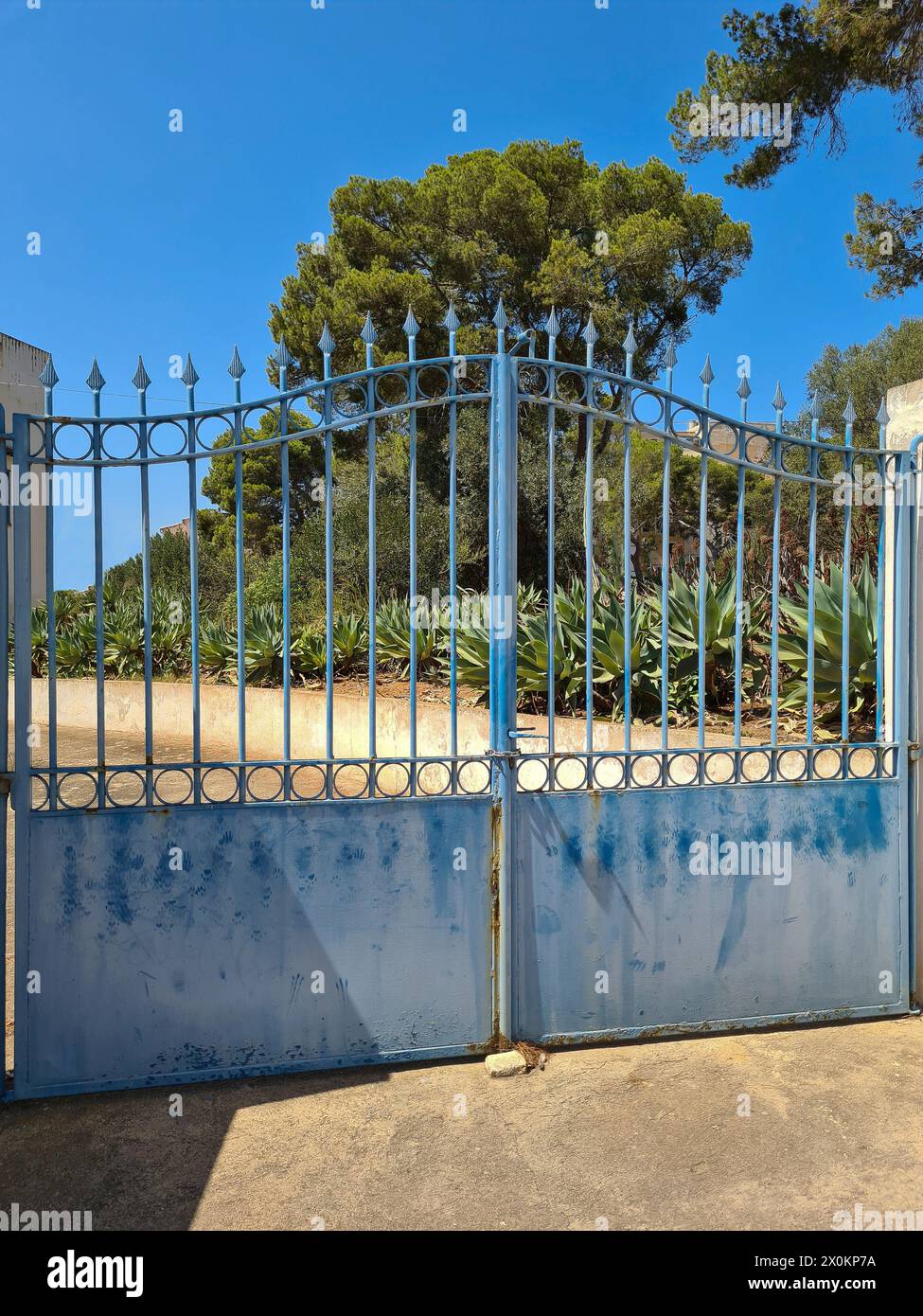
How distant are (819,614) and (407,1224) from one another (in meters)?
3.97

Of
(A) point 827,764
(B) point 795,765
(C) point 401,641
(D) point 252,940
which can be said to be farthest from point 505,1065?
(C) point 401,641

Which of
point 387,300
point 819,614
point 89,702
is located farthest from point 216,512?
point 819,614

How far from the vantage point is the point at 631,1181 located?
2.96 m

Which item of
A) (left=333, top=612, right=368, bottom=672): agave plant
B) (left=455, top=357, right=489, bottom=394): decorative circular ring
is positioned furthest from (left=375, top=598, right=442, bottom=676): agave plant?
(left=455, top=357, right=489, bottom=394): decorative circular ring

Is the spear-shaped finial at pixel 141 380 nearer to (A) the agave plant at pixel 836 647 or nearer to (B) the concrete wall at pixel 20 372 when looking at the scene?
(A) the agave plant at pixel 836 647

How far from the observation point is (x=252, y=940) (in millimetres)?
3611

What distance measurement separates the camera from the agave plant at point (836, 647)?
209 inches

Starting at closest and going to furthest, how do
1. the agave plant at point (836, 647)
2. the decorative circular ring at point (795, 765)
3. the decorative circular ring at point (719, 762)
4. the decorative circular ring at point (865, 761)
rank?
the decorative circular ring at point (719, 762) < the decorative circular ring at point (795, 765) < the decorative circular ring at point (865, 761) < the agave plant at point (836, 647)

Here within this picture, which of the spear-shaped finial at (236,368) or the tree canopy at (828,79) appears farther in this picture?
the tree canopy at (828,79)

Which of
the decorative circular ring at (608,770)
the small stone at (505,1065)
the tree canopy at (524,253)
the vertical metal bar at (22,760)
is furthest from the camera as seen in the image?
the tree canopy at (524,253)

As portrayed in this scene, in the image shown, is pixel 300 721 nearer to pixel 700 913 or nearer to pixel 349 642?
pixel 349 642

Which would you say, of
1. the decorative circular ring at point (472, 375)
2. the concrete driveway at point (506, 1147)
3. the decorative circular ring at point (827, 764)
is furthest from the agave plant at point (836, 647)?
the decorative circular ring at point (472, 375)

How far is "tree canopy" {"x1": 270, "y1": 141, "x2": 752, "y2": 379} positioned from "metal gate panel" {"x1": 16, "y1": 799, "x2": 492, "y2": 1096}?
625 inches

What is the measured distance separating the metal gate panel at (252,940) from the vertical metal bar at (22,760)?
0.02 meters
